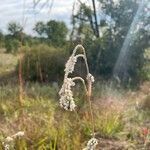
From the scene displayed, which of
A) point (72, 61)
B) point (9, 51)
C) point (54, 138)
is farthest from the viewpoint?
point (9, 51)

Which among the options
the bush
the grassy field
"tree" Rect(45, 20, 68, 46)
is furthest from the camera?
"tree" Rect(45, 20, 68, 46)

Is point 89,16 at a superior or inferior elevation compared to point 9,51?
superior

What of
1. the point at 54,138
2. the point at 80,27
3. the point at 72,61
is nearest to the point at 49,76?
the point at 80,27

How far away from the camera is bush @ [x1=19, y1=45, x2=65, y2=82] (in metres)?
16.5

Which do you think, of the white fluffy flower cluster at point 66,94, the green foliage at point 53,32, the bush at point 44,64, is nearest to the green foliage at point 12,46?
the green foliage at point 53,32

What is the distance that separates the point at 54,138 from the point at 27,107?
3111mm

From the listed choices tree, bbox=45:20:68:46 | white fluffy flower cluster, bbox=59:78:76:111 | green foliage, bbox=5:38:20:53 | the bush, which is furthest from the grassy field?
green foliage, bbox=5:38:20:53

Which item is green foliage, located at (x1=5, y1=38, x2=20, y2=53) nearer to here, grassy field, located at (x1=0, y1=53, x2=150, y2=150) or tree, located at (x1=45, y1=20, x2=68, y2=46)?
tree, located at (x1=45, y1=20, x2=68, y2=46)

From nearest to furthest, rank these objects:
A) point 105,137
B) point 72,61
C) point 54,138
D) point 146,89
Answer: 1. point 72,61
2. point 54,138
3. point 105,137
4. point 146,89

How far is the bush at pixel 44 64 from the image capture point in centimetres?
1645

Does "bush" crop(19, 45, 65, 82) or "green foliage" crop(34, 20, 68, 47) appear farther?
"green foliage" crop(34, 20, 68, 47)

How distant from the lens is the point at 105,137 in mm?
6965

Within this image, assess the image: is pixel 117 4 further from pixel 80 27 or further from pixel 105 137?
pixel 105 137

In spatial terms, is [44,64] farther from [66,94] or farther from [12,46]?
[12,46]
